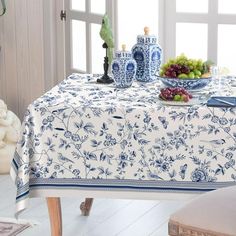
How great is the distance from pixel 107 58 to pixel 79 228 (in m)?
0.82

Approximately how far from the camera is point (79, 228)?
145 inches

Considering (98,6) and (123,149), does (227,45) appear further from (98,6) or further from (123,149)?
(123,149)

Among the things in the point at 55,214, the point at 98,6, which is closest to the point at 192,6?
the point at 98,6

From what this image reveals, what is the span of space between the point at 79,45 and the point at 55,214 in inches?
71.4

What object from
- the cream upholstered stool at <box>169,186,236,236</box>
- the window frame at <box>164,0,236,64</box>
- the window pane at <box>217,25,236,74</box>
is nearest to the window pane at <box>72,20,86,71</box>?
the window frame at <box>164,0,236,64</box>

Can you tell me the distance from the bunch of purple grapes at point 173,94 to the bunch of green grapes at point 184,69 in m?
0.17

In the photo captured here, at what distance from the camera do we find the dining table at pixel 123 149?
3043 mm

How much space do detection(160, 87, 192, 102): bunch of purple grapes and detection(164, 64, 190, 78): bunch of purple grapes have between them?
0.18 m

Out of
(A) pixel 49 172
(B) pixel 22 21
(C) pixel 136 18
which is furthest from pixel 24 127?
(B) pixel 22 21

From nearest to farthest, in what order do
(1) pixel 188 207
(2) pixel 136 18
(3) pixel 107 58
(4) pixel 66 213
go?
1. (1) pixel 188 207
2. (3) pixel 107 58
3. (4) pixel 66 213
4. (2) pixel 136 18

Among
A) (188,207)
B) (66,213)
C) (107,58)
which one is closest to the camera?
(188,207)

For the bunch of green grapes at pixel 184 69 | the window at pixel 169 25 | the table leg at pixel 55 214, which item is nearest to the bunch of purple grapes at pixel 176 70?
the bunch of green grapes at pixel 184 69

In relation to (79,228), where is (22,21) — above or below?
above

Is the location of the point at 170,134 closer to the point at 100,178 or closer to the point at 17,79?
the point at 100,178
